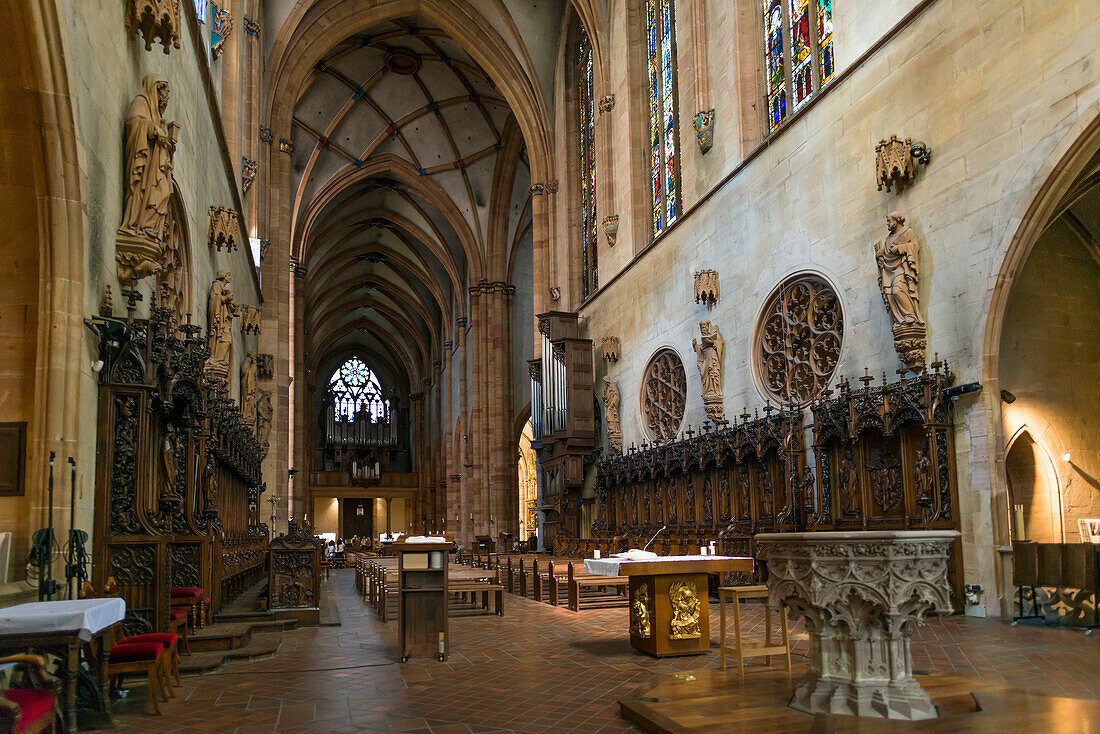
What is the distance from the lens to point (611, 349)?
813 inches

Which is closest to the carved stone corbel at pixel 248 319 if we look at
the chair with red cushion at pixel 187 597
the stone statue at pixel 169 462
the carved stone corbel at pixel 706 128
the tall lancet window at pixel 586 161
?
the stone statue at pixel 169 462

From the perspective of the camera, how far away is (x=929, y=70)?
10547mm

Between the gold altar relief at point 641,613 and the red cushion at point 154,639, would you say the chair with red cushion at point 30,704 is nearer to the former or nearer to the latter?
the red cushion at point 154,639

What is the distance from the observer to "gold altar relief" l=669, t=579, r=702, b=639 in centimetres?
716

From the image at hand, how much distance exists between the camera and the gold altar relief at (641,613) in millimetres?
7262

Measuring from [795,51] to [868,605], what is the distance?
1156 cm

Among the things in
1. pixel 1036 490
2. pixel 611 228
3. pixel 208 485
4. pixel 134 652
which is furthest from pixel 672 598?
pixel 611 228

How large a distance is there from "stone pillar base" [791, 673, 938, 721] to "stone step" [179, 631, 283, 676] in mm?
4365

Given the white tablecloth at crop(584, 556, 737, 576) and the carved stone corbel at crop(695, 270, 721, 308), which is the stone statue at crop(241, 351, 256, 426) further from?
the white tablecloth at crop(584, 556, 737, 576)

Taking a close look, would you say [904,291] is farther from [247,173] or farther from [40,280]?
[247,173]

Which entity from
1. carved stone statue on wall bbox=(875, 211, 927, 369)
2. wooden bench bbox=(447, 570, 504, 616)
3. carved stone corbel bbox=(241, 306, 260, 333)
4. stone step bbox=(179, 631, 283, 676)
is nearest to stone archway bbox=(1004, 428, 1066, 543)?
carved stone statue on wall bbox=(875, 211, 927, 369)

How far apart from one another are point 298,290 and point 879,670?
30.4 m

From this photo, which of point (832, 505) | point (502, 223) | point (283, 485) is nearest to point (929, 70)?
point (832, 505)

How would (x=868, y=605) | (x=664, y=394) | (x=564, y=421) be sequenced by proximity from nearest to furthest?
1. (x=868, y=605)
2. (x=664, y=394)
3. (x=564, y=421)
